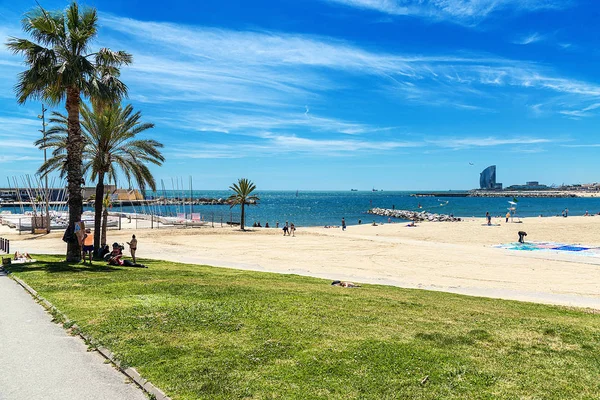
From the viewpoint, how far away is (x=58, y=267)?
1602 centimetres

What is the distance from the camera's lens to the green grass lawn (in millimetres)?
5508

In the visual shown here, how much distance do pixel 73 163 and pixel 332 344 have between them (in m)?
14.9

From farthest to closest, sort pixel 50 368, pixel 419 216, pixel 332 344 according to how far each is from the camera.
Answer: pixel 419 216, pixel 332 344, pixel 50 368

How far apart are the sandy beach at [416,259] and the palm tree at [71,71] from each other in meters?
8.12

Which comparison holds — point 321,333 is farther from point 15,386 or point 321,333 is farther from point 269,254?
point 269,254

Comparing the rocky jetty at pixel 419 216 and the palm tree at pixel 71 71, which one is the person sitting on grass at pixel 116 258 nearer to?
the palm tree at pixel 71 71

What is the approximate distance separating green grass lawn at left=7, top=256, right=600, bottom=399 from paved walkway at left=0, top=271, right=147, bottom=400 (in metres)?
0.36

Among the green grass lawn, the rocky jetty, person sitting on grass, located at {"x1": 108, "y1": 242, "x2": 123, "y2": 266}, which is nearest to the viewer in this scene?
the green grass lawn

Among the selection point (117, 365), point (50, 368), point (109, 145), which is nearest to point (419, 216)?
point (109, 145)

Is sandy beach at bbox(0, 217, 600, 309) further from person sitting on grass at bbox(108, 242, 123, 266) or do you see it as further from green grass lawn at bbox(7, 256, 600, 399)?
green grass lawn at bbox(7, 256, 600, 399)

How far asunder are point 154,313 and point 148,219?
52712 millimetres

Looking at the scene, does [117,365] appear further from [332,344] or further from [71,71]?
[71,71]

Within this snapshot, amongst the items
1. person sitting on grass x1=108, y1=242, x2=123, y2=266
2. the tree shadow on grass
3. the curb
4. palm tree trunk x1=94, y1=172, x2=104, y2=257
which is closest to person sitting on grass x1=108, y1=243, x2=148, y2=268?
person sitting on grass x1=108, y1=242, x2=123, y2=266

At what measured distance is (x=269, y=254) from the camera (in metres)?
29.2
